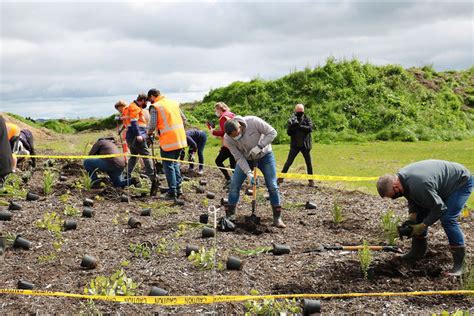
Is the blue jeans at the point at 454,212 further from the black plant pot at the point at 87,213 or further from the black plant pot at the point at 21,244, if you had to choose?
the black plant pot at the point at 87,213

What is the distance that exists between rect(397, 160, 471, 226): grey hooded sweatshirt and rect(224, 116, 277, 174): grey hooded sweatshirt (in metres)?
2.21

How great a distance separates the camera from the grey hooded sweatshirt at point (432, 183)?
5523mm

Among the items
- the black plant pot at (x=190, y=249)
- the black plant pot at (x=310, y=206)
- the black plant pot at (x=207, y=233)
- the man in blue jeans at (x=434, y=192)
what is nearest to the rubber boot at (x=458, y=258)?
the man in blue jeans at (x=434, y=192)

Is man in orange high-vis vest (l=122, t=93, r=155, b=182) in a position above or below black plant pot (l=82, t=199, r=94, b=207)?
above

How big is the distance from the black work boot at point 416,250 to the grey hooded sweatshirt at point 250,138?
224cm

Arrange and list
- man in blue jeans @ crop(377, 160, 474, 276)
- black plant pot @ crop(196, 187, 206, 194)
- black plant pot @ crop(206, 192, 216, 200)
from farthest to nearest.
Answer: black plant pot @ crop(196, 187, 206, 194) → black plant pot @ crop(206, 192, 216, 200) → man in blue jeans @ crop(377, 160, 474, 276)

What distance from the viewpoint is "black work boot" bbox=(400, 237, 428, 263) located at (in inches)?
248

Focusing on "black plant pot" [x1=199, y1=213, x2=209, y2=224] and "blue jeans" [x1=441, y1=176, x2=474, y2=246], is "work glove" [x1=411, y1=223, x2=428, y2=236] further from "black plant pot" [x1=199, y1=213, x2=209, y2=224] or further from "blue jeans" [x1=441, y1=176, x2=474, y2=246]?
"black plant pot" [x1=199, y1=213, x2=209, y2=224]

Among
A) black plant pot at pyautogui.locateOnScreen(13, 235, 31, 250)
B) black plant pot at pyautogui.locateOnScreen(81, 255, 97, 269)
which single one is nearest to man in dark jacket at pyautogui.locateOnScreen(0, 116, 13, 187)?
black plant pot at pyautogui.locateOnScreen(13, 235, 31, 250)

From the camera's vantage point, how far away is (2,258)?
21.4ft

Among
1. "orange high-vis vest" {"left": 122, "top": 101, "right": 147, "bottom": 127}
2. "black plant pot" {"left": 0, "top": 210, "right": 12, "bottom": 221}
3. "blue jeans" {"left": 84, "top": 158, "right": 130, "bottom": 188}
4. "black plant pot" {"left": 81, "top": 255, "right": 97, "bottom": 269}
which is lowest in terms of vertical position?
"black plant pot" {"left": 81, "top": 255, "right": 97, "bottom": 269}

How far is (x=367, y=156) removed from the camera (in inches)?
702

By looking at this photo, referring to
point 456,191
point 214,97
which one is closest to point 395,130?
point 214,97

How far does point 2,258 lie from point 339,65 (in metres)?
21.8
